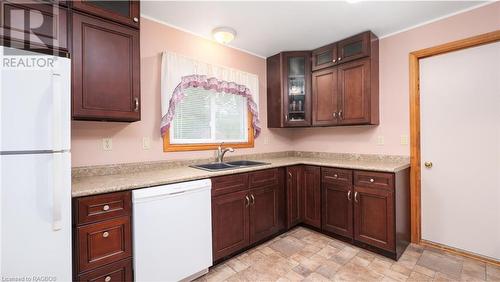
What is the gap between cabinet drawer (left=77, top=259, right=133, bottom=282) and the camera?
4.66 ft

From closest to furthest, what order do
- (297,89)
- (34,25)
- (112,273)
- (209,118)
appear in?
1. (34,25)
2. (112,273)
3. (209,118)
4. (297,89)

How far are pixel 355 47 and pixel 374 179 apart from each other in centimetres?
153


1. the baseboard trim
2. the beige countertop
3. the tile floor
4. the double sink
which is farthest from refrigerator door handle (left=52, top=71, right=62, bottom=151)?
the baseboard trim

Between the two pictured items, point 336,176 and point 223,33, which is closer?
point 223,33

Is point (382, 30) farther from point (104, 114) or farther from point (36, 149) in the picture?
point (36, 149)

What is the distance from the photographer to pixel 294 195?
9.25 ft

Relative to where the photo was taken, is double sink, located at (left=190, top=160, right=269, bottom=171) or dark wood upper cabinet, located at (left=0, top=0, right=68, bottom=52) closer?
dark wood upper cabinet, located at (left=0, top=0, right=68, bottom=52)

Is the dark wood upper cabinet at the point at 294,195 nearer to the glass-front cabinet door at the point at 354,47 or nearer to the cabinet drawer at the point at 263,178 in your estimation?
the cabinet drawer at the point at 263,178

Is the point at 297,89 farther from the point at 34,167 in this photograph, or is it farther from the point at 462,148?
the point at 34,167

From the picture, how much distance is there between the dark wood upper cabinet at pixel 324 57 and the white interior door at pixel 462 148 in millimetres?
943

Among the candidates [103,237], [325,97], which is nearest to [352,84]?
[325,97]

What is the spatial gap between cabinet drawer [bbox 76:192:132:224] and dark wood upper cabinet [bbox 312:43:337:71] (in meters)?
2.64

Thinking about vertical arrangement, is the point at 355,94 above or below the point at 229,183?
above

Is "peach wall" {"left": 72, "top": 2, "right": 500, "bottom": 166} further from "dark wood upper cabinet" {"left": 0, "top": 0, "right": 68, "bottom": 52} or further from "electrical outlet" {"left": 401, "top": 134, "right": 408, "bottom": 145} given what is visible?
"dark wood upper cabinet" {"left": 0, "top": 0, "right": 68, "bottom": 52}
